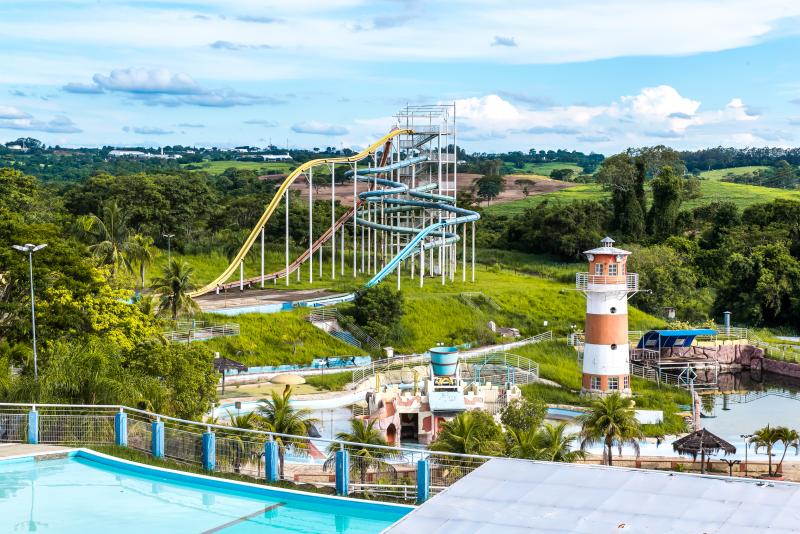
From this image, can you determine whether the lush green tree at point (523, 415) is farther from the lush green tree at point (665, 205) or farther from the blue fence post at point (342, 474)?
the lush green tree at point (665, 205)

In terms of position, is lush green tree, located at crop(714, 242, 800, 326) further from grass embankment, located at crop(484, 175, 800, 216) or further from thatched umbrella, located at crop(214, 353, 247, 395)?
grass embankment, located at crop(484, 175, 800, 216)

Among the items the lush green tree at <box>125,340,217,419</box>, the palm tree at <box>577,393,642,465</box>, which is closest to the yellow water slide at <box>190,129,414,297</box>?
the lush green tree at <box>125,340,217,419</box>

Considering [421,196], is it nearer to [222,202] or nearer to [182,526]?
[222,202]

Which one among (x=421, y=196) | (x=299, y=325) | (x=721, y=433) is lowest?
(x=721, y=433)

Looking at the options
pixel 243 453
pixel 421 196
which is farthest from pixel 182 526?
pixel 421 196

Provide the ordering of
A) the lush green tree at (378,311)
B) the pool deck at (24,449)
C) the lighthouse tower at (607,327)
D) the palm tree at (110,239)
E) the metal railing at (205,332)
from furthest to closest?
the lush green tree at (378,311), the palm tree at (110,239), the metal railing at (205,332), the lighthouse tower at (607,327), the pool deck at (24,449)

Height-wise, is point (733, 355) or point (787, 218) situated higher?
point (787, 218)

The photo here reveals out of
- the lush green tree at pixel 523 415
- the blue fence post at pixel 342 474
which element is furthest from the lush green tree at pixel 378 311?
the blue fence post at pixel 342 474

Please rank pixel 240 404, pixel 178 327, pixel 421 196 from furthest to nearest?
pixel 421 196 < pixel 178 327 < pixel 240 404
